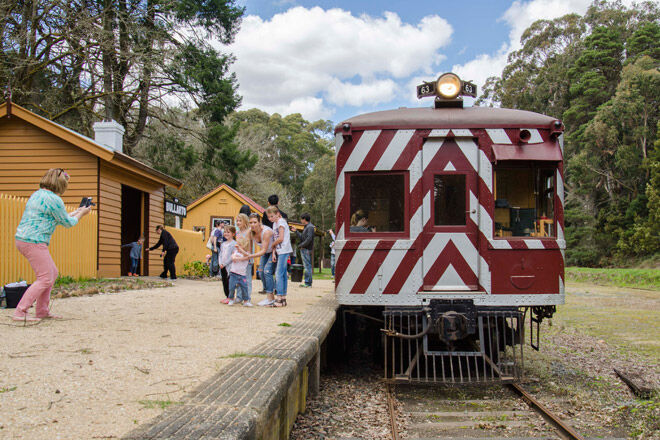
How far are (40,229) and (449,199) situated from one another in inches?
179

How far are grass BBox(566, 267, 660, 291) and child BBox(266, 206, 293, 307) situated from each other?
61.7ft

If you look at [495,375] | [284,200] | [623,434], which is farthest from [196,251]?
[284,200]

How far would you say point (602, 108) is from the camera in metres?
41.1

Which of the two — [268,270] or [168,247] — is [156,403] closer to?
[268,270]

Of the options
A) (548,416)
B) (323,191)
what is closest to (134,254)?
(548,416)

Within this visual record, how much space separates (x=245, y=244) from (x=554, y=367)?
4882 millimetres

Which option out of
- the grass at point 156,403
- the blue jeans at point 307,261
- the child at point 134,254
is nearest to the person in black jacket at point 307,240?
the blue jeans at point 307,261

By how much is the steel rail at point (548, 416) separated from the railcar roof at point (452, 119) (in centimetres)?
287

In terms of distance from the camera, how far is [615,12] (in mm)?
49719

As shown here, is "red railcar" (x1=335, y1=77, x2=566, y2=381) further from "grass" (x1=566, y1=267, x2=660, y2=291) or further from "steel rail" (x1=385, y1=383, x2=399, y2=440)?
"grass" (x1=566, y1=267, x2=660, y2=291)

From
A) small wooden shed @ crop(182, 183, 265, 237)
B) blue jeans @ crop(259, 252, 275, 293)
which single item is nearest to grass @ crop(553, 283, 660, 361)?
blue jeans @ crop(259, 252, 275, 293)

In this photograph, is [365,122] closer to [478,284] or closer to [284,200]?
[478,284]

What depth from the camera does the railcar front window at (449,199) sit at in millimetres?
6121

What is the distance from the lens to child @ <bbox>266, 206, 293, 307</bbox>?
881 centimetres
